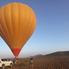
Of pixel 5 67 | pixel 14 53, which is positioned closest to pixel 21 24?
pixel 14 53

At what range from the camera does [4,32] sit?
39.8m

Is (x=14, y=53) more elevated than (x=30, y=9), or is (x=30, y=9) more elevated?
(x=30, y=9)

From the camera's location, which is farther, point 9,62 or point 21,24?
point 9,62

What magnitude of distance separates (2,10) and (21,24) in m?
3.63

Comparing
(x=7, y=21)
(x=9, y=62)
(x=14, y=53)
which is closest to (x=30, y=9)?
(x=7, y=21)

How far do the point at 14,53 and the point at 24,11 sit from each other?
6.52m

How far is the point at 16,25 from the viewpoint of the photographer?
3962 cm

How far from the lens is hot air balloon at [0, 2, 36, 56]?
39219mm

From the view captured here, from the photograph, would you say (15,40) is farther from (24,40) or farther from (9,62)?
(9,62)

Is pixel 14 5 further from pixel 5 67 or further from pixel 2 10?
pixel 5 67

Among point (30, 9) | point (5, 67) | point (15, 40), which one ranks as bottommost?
point (5, 67)

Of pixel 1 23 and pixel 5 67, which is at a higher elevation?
pixel 1 23

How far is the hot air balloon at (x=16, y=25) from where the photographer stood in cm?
3922

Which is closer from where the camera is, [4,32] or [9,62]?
[4,32]
